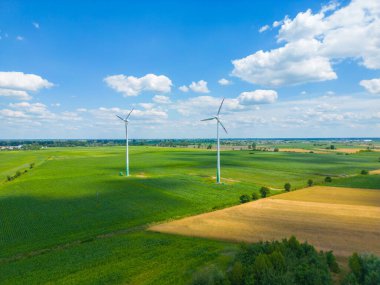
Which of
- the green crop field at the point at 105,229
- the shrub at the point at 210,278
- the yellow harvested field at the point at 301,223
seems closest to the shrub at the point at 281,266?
the shrub at the point at 210,278

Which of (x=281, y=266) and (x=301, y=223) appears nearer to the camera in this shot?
(x=281, y=266)

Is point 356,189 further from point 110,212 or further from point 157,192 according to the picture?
point 110,212

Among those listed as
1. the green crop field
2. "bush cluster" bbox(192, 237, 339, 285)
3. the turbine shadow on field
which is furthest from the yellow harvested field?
"bush cluster" bbox(192, 237, 339, 285)

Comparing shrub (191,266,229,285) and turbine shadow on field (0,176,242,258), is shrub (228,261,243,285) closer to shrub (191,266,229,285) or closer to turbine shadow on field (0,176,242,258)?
shrub (191,266,229,285)

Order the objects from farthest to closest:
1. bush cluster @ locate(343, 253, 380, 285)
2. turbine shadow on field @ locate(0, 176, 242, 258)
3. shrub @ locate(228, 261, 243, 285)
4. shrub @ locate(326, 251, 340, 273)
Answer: turbine shadow on field @ locate(0, 176, 242, 258), shrub @ locate(326, 251, 340, 273), shrub @ locate(228, 261, 243, 285), bush cluster @ locate(343, 253, 380, 285)

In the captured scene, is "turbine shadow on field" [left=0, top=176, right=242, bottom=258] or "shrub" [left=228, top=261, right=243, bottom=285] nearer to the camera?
"shrub" [left=228, top=261, right=243, bottom=285]

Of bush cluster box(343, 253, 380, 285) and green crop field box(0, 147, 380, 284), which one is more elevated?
bush cluster box(343, 253, 380, 285)

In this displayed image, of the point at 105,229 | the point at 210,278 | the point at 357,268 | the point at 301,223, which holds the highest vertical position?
the point at 357,268

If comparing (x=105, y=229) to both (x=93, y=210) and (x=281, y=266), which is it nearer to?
(x=93, y=210)

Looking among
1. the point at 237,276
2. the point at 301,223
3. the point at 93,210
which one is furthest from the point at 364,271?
the point at 93,210

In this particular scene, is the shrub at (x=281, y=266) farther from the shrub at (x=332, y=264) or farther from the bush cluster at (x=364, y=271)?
the bush cluster at (x=364, y=271)
